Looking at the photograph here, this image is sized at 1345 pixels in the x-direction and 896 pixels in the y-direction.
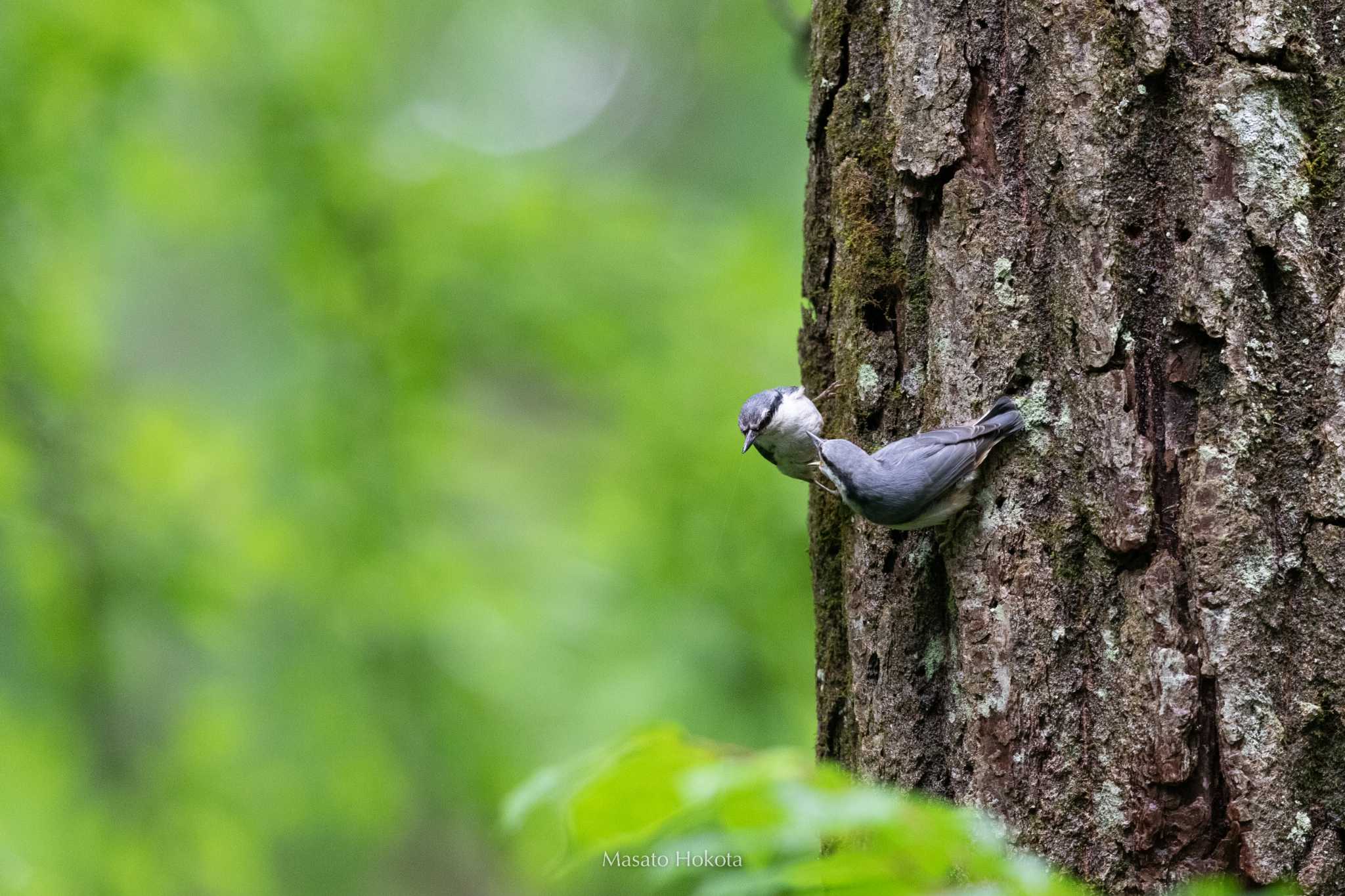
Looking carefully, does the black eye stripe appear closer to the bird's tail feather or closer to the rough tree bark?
the rough tree bark

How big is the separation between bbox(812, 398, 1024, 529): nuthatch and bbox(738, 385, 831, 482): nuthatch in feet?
1.38

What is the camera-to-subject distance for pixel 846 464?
7.20 ft

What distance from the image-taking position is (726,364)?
193 inches

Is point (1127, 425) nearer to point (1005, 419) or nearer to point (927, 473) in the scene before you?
point (1005, 419)

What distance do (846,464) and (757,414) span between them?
1.26 m

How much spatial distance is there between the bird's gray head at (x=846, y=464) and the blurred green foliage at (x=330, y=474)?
7.30 ft

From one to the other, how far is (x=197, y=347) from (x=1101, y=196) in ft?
32.8

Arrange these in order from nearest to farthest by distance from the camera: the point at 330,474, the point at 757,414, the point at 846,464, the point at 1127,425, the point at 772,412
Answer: the point at 1127,425
the point at 846,464
the point at 772,412
the point at 757,414
the point at 330,474

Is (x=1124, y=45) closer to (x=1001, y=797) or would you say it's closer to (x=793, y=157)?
(x=1001, y=797)

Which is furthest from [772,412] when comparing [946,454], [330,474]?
[330,474]

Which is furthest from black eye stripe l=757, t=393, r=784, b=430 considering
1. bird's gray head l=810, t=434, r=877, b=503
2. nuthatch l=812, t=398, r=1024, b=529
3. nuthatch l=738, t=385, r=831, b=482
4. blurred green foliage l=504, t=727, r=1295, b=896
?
blurred green foliage l=504, t=727, r=1295, b=896

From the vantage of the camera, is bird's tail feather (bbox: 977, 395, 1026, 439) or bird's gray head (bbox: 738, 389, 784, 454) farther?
bird's gray head (bbox: 738, 389, 784, 454)

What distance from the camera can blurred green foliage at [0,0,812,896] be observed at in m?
4.73

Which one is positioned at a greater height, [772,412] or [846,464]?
[772,412]
